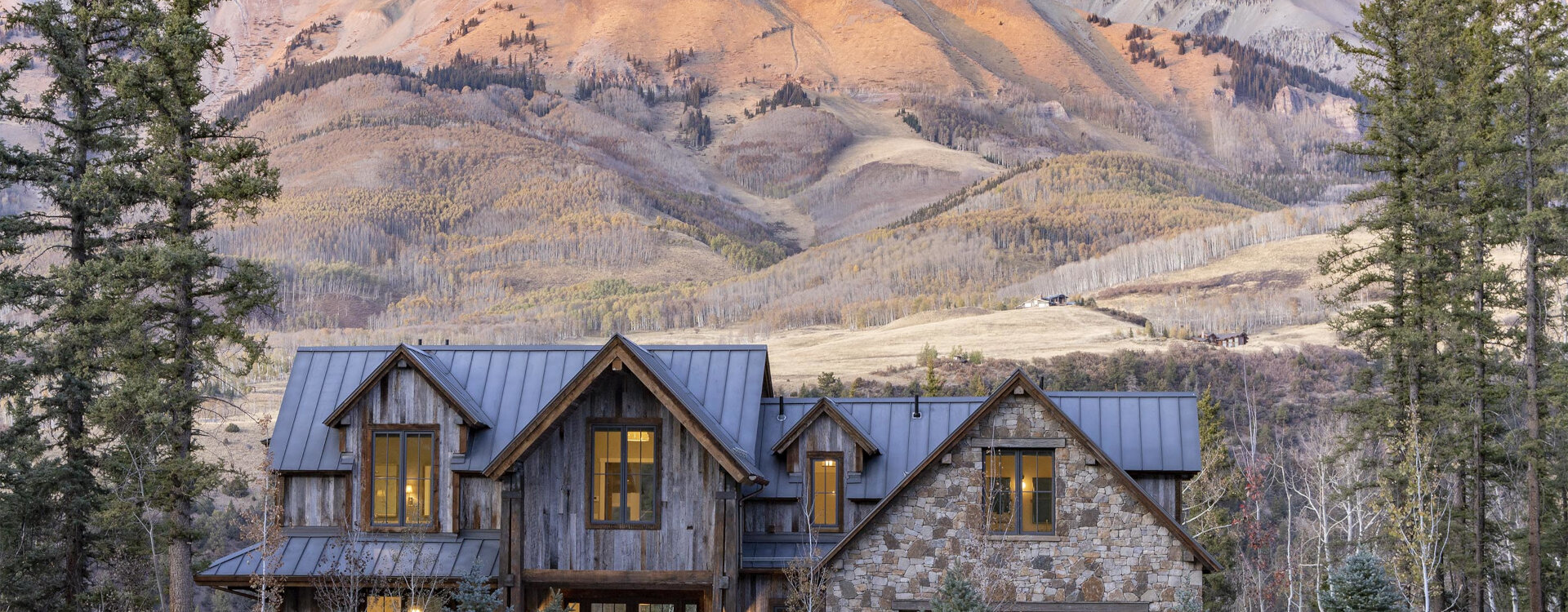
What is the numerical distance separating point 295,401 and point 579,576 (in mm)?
6941

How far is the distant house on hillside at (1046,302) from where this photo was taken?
165788 millimetres

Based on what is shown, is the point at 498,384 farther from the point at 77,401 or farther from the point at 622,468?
the point at 77,401

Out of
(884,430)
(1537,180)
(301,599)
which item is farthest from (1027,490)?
(1537,180)

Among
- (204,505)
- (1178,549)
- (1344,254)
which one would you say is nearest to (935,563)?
(1178,549)

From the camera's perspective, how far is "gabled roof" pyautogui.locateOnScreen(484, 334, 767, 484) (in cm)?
2317

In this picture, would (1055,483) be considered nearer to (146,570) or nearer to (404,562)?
(404,562)

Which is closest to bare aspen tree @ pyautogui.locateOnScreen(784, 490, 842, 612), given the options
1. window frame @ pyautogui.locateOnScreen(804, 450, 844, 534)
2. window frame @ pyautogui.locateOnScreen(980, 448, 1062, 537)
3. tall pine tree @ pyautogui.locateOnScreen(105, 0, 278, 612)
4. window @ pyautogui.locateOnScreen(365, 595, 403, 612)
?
window frame @ pyautogui.locateOnScreen(804, 450, 844, 534)

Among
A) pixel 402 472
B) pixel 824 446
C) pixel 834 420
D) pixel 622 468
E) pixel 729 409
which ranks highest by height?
pixel 729 409

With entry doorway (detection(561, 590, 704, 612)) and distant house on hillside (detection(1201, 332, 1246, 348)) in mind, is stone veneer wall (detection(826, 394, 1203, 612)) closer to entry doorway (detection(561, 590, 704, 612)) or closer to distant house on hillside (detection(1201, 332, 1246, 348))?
entry doorway (detection(561, 590, 704, 612))

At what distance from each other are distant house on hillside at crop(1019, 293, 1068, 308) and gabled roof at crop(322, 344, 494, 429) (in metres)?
144

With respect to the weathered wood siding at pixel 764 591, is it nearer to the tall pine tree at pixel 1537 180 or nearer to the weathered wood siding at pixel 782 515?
the weathered wood siding at pixel 782 515

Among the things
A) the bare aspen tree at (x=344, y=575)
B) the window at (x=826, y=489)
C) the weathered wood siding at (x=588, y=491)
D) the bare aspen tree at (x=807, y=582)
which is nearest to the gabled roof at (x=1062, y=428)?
the bare aspen tree at (x=807, y=582)

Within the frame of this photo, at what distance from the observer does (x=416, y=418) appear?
25156 millimetres

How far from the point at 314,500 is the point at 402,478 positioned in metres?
1.85
